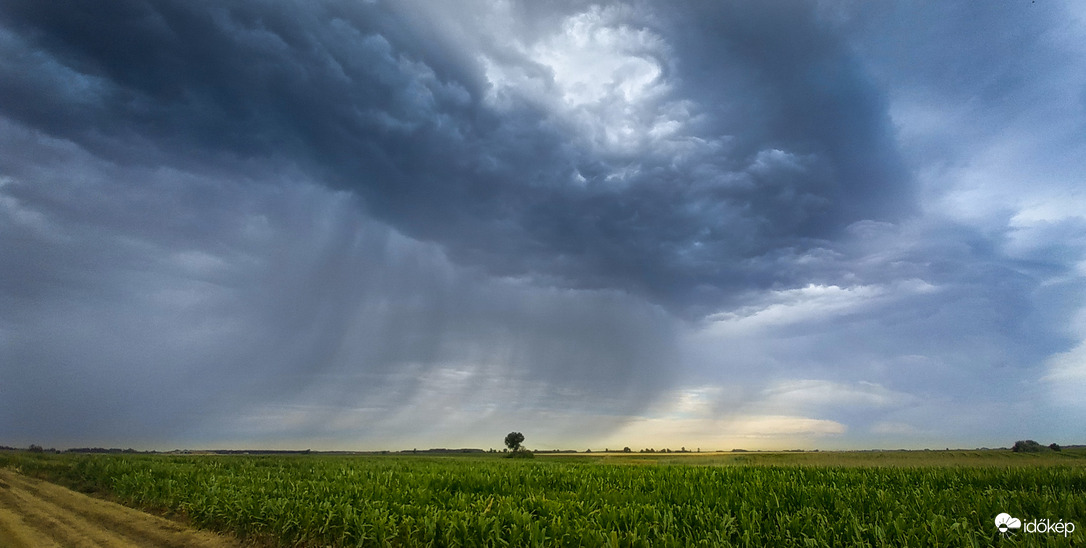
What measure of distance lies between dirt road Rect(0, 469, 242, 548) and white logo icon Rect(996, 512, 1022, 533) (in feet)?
48.8

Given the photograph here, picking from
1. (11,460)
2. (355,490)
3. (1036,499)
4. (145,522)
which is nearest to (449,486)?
(355,490)

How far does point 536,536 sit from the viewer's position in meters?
7.45

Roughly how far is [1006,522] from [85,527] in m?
20.9

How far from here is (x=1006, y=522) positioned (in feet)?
26.4

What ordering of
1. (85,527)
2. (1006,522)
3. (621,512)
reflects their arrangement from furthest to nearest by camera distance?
(85,527)
(621,512)
(1006,522)

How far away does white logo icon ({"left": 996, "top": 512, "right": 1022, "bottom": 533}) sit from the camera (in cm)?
786

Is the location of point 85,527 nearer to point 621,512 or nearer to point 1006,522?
point 621,512

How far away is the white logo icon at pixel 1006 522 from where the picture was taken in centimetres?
786

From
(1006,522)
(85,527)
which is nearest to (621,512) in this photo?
(1006,522)

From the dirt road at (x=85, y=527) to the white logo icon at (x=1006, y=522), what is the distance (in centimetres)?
1486

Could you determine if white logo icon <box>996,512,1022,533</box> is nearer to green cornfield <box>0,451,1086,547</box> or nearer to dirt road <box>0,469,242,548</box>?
green cornfield <box>0,451,1086,547</box>

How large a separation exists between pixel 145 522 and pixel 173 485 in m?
3.33

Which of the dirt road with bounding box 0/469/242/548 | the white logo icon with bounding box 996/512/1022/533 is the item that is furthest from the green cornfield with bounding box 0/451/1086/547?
the dirt road with bounding box 0/469/242/548

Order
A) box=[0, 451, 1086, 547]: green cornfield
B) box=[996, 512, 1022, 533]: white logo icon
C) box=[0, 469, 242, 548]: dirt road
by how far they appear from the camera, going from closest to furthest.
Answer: box=[0, 451, 1086, 547]: green cornfield
box=[996, 512, 1022, 533]: white logo icon
box=[0, 469, 242, 548]: dirt road
